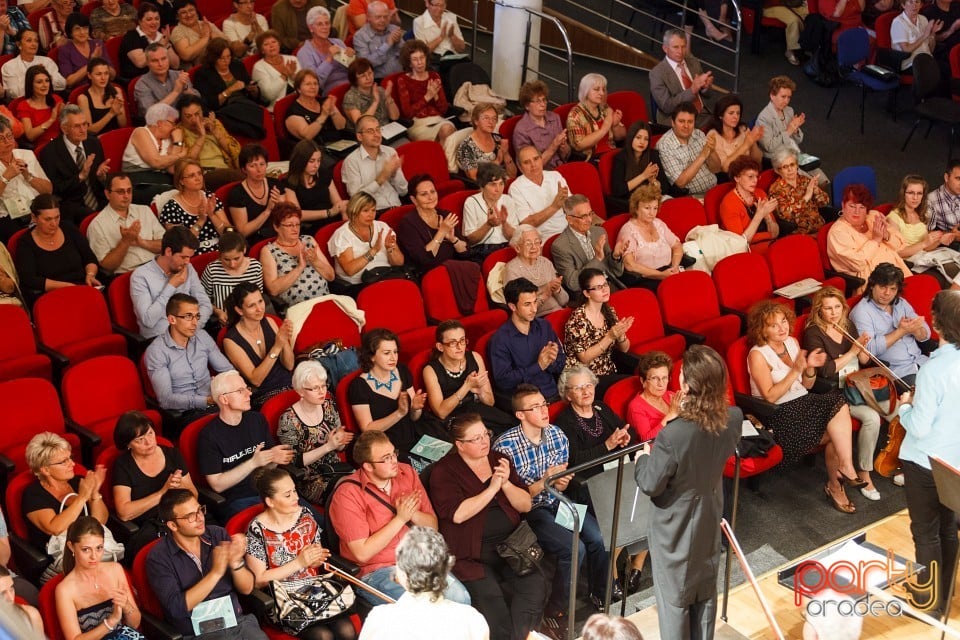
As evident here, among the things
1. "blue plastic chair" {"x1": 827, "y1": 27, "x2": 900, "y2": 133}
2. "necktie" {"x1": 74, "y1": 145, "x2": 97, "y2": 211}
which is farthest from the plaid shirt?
"blue plastic chair" {"x1": 827, "y1": 27, "x2": 900, "y2": 133}

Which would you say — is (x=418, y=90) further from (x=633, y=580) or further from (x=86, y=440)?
(x=633, y=580)

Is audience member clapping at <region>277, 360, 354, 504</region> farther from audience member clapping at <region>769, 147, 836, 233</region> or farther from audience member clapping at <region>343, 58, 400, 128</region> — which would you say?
audience member clapping at <region>769, 147, 836, 233</region>

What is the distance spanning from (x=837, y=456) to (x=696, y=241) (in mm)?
1626

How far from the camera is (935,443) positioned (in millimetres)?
3727

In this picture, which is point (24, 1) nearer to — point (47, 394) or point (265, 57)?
point (265, 57)

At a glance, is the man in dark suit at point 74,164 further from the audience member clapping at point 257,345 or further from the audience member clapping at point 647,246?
the audience member clapping at point 647,246

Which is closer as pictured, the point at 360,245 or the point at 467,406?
the point at 467,406

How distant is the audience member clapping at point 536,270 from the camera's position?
549 cm

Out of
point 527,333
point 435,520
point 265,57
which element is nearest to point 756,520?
point 527,333

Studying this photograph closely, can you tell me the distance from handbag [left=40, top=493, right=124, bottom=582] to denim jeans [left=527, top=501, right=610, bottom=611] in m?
1.53

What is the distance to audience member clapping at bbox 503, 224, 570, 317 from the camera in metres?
5.49

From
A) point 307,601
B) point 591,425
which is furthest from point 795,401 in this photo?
point 307,601

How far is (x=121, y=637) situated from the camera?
11.7 feet

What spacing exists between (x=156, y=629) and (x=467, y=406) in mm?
1728
